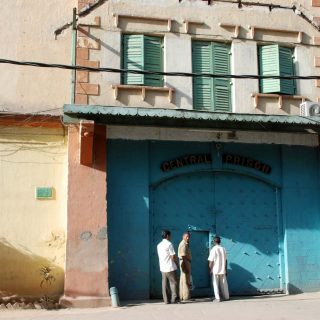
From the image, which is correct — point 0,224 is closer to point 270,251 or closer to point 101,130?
point 101,130

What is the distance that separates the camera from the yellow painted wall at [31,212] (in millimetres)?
12000

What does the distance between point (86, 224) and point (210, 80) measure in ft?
16.3

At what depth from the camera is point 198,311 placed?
10.4 meters

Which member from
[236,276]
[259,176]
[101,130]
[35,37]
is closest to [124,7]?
[35,37]

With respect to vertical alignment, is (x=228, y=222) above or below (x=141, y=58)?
below

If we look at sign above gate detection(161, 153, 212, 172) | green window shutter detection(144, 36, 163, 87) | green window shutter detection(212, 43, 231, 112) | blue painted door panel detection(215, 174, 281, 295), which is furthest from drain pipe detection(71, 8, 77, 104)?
blue painted door panel detection(215, 174, 281, 295)

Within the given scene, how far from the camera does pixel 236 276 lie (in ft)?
42.0

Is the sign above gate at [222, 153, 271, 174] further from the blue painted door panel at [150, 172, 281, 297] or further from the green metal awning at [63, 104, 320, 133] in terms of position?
the green metal awning at [63, 104, 320, 133]

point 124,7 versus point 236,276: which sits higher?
point 124,7

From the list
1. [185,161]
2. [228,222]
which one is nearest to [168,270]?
[228,222]

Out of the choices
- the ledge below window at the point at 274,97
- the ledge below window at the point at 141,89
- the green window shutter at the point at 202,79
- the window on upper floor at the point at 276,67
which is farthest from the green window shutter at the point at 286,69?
the ledge below window at the point at 141,89

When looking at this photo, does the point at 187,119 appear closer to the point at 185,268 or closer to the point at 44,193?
the point at 185,268

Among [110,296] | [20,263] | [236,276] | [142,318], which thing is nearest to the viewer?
[142,318]

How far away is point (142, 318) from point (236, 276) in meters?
3.80
